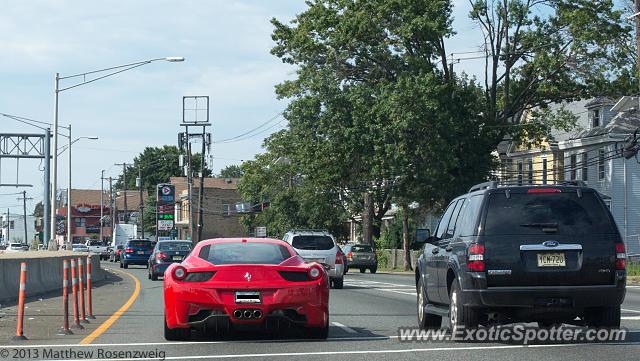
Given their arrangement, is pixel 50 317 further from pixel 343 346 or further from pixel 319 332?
pixel 343 346

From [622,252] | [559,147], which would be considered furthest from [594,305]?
[559,147]

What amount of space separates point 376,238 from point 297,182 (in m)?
7.63

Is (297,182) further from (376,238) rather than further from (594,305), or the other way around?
(594,305)

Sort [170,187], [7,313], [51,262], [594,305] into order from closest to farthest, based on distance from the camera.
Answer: [594,305], [7,313], [51,262], [170,187]

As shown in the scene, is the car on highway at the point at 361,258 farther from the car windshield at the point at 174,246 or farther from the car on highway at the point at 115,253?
the car on highway at the point at 115,253

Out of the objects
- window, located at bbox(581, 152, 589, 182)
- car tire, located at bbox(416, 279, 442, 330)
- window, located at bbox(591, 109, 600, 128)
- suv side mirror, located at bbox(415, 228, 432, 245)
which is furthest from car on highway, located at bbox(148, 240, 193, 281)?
window, located at bbox(591, 109, 600, 128)

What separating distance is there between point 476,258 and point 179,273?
3.71 meters

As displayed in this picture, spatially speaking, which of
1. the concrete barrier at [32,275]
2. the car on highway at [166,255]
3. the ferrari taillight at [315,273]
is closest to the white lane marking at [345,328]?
the ferrari taillight at [315,273]

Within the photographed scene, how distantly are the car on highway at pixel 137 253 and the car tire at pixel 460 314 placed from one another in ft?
153

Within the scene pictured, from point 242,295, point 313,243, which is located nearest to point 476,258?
point 242,295

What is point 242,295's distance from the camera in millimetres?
12883

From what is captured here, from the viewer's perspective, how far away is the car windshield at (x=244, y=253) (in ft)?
44.4

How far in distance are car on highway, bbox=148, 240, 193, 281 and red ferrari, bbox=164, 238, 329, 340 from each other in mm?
23803

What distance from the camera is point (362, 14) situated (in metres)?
51.0
